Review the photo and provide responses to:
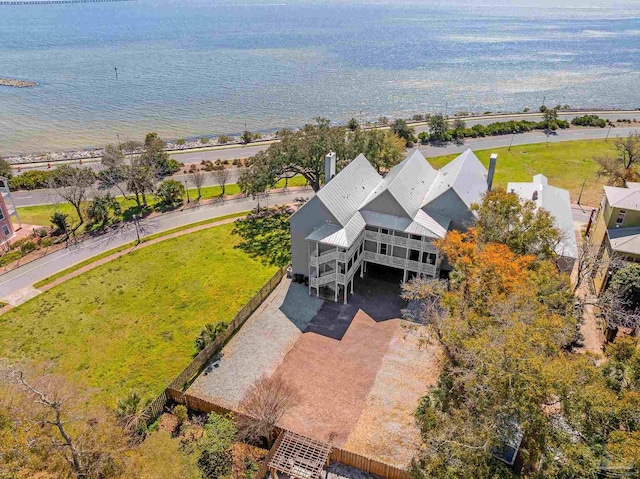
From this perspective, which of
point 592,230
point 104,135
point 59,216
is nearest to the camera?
point 592,230

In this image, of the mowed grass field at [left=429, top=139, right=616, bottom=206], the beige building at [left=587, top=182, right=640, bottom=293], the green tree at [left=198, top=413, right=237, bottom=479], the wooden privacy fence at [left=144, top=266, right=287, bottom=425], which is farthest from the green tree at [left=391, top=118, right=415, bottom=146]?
the green tree at [left=198, top=413, right=237, bottom=479]

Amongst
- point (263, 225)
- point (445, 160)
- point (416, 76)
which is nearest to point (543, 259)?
point (263, 225)

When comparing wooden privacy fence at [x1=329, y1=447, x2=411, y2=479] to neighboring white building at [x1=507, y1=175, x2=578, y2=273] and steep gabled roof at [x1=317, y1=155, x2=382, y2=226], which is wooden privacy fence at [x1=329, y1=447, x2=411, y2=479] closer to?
steep gabled roof at [x1=317, y1=155, x2=382, y2=226]

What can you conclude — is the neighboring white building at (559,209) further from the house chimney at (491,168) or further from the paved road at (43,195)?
the paved road at (43,195)

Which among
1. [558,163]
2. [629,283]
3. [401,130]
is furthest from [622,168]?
[401,130]

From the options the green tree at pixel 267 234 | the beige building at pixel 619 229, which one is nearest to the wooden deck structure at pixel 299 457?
the green tree at pixel 267 234

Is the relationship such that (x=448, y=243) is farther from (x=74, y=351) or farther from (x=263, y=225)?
(x=74, y=351)
